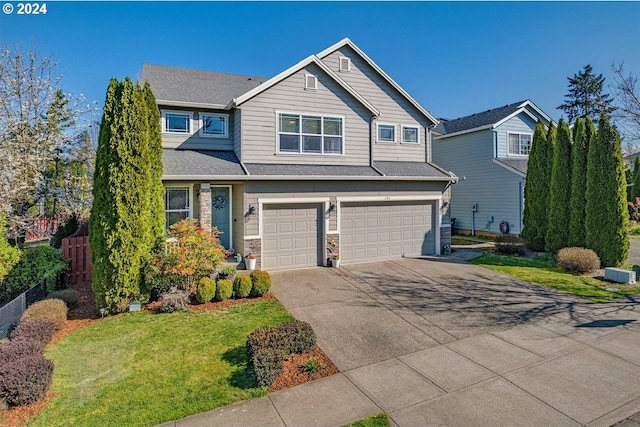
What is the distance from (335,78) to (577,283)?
10868 millimetres

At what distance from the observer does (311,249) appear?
40.3 feet

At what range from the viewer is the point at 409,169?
1471 centimetres

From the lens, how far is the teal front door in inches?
494

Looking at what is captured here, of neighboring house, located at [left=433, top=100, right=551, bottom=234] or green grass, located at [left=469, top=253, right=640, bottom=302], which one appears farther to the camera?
neighboring house, located at [left=433, top=100, right=551, bottom=234]

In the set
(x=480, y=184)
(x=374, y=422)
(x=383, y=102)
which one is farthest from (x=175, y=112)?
(x=480, y=184)

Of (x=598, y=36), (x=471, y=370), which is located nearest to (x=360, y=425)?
(x=471, y=370)

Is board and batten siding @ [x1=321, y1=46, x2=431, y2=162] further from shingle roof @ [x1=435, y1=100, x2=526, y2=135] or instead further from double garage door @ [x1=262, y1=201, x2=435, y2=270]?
shingle roof @ [x1=435, y1=100, x2=526, y2=135]

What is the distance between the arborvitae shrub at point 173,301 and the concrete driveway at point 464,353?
2.46 meters

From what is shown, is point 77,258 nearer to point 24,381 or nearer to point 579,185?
point 24,381

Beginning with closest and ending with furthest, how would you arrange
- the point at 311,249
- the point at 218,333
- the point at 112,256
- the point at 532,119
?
the point at 218,333 < the point at 112,256 < the point at 311,249 < the point at 532,119

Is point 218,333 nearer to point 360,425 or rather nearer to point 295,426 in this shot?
point 295,426

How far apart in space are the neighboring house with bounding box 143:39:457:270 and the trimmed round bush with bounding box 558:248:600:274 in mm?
4241

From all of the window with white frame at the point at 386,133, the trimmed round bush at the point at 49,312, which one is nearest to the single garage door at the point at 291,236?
the trimmed round bush at the point at 49,312

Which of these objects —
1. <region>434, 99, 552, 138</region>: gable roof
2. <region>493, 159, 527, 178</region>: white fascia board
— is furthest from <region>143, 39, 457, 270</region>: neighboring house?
<region>434, 99, 552, 138</region>: gable roof
